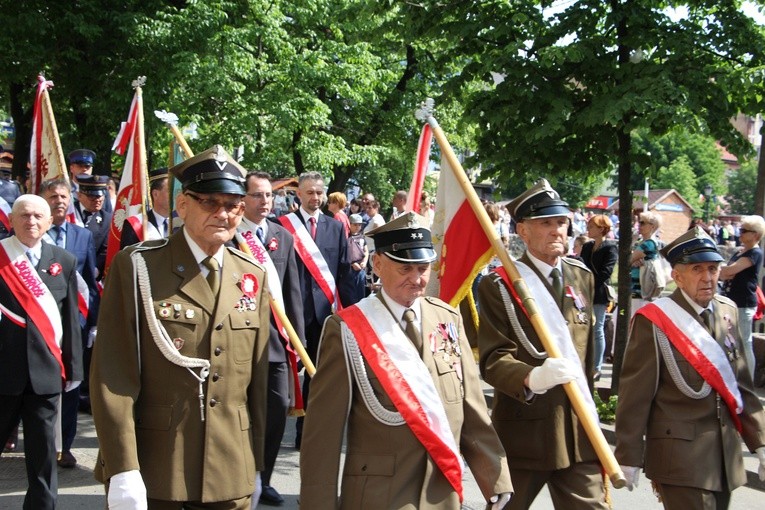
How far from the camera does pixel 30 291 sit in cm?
582

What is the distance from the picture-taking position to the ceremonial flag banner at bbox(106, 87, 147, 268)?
278 inches

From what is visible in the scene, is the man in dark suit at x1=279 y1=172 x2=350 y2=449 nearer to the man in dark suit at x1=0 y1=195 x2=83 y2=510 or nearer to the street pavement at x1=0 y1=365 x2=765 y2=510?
the street pavement at x1=0 y1=365 x2=765 y2=510

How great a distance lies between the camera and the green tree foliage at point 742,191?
292 ft

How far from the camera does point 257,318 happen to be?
3998 mm

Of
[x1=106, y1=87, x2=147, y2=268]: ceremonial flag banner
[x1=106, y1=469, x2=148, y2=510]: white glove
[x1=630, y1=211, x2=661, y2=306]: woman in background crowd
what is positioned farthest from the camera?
[x1=630, y1=211, x2=661, y2=306]: woman in background crowd

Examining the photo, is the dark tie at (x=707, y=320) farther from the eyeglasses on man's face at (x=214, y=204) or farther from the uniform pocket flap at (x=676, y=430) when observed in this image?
the eyeglasses on man's face at (x=214, y=204)

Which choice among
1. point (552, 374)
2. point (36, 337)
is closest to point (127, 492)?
point (552, 374)

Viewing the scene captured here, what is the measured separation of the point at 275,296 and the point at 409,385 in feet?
6.97

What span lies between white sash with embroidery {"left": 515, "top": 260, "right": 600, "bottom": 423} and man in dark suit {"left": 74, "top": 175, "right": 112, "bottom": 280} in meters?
5.32

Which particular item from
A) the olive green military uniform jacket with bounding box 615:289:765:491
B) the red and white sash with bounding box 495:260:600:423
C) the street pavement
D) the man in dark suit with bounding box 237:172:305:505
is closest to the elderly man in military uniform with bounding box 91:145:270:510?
the red and white sash with bounding box 495:260:600:423

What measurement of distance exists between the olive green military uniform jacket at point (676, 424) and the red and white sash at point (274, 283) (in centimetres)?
215

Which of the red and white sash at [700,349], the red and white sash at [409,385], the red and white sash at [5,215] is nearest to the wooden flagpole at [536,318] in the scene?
the red and white sash at [700,349]

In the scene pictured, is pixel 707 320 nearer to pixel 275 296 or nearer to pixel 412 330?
pixel 412 330

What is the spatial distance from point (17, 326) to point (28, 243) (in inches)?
21.1
